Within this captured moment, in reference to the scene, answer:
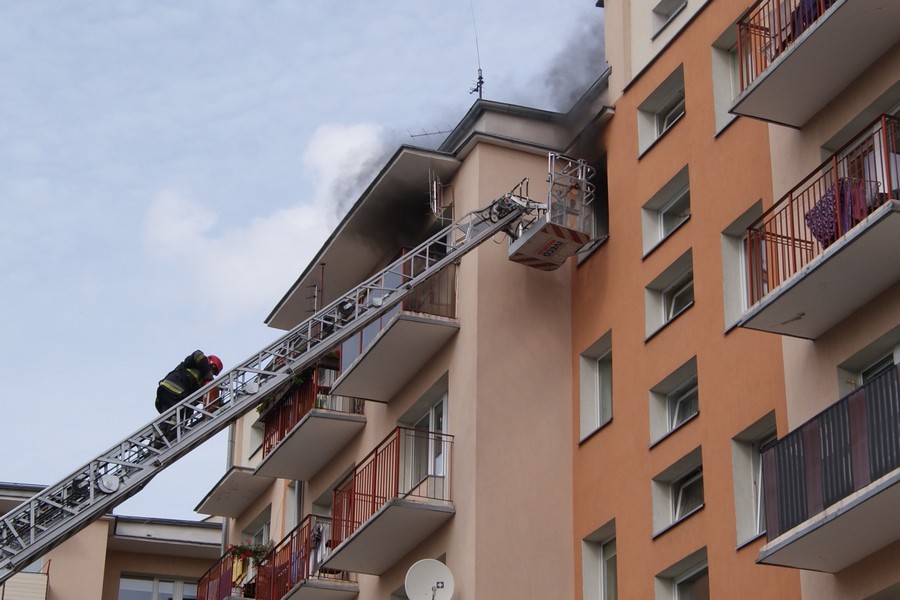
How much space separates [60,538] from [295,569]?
5521mm

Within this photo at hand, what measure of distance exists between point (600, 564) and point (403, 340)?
16.7 feet

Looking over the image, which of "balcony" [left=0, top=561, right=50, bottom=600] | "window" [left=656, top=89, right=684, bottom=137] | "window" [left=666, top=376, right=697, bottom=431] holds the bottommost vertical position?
"window" [left=666, top=376, right=697, bottom=431]

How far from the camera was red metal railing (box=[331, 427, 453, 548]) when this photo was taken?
83.1ft

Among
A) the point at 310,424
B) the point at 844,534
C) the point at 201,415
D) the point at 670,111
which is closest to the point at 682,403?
the point at 670,111

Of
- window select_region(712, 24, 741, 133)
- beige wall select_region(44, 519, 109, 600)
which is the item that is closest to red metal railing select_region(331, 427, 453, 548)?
window select_region(712, 24, 741, 133)

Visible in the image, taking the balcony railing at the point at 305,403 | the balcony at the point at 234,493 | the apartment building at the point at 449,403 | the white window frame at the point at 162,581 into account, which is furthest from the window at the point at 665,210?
the white window frame at the point at 162,581

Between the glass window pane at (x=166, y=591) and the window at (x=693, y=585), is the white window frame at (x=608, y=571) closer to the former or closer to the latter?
the window at (x=693, y=585)

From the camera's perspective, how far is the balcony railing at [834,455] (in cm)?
1664

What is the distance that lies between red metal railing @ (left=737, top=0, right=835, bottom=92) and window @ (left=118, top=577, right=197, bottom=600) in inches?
941

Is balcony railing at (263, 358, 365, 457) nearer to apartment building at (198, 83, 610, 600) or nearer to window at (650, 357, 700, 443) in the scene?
→ apartment building at (198, 83, 610, 600)

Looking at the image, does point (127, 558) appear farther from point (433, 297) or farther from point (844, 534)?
point (844, 534)

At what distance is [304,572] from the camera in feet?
94.1

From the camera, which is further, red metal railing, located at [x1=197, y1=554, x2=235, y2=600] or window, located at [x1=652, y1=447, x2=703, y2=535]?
red metal railing, located at [x1=197, y1=554, x2=235, y2=600]

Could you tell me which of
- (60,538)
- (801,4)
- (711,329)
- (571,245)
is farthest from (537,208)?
(60,538)
